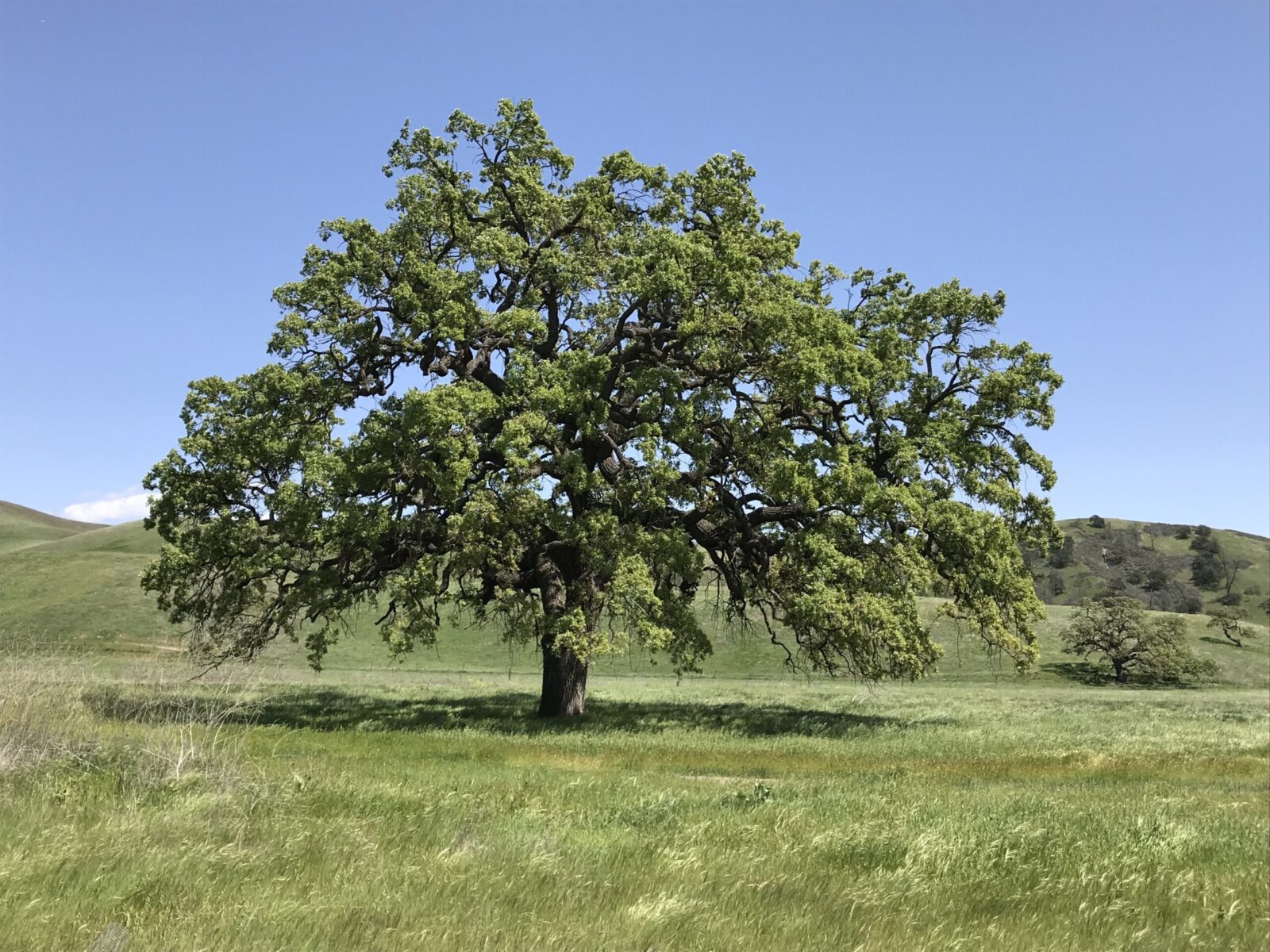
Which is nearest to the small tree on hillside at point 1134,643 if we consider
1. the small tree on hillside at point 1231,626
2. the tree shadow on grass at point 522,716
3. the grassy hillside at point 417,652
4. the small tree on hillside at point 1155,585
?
the grassy hillside at point 417,652

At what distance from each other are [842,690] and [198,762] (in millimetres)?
44423

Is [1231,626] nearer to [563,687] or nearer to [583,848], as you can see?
[563,687]

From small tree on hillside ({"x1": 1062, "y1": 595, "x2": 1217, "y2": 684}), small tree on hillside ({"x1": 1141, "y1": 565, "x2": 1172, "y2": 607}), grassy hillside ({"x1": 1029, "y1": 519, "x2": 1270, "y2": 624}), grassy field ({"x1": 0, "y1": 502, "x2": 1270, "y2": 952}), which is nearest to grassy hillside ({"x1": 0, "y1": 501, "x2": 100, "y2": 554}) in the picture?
small tree on hillside ({"x1": 1062, "y1": 595, "x2": 1217, "y2": 684})

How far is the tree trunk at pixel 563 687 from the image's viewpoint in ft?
88.1

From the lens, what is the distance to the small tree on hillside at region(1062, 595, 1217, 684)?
72.5 meters

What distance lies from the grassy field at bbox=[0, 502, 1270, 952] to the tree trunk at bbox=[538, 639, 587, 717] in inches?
191

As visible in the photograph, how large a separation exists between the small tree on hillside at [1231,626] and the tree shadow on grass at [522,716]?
73.4 m

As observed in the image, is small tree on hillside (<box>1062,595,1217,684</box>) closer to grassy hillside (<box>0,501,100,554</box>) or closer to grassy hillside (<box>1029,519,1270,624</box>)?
grassy hillside (<box>1029,519,1270,624</box>)

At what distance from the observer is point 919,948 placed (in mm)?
6461

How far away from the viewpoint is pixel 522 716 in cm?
2675

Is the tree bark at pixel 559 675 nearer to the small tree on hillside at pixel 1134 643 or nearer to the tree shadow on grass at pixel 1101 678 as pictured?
the tree shadow on grass at pixel 1101 678

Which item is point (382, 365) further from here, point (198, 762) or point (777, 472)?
point (198, 762)

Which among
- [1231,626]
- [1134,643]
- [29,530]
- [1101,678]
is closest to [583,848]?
[1101,678]

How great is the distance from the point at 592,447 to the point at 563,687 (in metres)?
7.59
